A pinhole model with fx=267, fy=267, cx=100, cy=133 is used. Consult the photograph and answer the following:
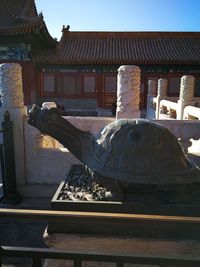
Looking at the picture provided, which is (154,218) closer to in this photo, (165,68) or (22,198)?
(22,198)

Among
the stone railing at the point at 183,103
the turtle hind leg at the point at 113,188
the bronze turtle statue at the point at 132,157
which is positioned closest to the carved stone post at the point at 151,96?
the stone railing at the point at 183,103

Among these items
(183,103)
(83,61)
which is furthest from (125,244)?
(83,61)

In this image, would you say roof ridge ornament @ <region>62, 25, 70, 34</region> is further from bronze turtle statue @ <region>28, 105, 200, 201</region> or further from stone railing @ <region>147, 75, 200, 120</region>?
bronze turtle statue @ <region>28, 105, 200, 201</region>

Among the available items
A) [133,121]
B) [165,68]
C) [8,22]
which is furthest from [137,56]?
[133,121]

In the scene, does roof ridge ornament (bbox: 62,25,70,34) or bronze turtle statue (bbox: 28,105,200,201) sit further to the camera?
roof ridge ornament (bbox: 62,25,70,34)

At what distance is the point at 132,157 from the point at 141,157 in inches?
3.0

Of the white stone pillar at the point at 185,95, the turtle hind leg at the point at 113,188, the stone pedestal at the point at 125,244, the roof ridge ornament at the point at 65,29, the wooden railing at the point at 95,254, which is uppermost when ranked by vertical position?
the roof ridge ornament at the point at 65,29

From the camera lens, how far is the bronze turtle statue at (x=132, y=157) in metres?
2.23

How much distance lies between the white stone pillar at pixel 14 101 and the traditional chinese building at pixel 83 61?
10404 millimetres

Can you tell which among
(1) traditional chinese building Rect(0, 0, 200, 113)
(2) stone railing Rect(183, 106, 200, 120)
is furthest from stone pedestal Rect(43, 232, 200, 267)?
(1) traditional chinese building Rect(0, 0, 200, 113)

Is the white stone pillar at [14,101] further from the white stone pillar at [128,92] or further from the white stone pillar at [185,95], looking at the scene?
the white stone pillar at [185,95]

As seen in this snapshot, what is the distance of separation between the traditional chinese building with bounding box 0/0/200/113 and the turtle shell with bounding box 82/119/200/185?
12.9 m

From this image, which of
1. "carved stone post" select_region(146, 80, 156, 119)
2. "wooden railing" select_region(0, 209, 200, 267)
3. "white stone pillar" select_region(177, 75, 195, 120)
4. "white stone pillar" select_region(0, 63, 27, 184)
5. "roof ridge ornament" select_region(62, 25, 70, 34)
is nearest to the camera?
"wooden railing" select_region(0, 209, 200, 267)

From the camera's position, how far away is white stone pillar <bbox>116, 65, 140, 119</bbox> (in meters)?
4.65
